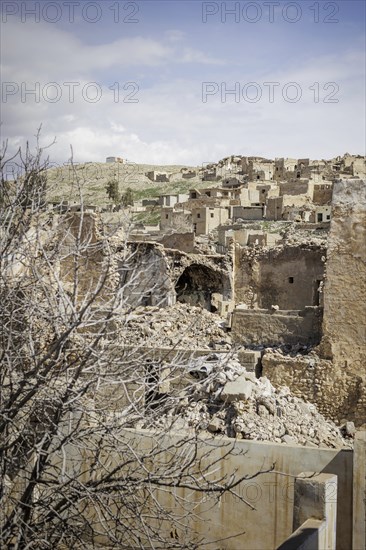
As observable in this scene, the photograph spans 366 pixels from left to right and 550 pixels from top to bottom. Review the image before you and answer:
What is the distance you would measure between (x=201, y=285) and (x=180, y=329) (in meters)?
8.24

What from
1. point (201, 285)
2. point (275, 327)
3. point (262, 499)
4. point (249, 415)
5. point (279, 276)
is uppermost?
point (279, 276)

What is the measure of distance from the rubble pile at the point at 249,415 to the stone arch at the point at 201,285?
11.6 metres

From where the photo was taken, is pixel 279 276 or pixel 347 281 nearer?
pixel 347 281

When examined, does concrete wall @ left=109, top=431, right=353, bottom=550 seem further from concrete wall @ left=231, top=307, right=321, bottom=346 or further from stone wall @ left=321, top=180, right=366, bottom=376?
concrete wall @ left=231, top=307, right=321, bottom=346

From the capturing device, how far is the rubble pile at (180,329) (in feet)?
36.8

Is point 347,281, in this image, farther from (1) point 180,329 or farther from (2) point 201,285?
(2) point 201,285

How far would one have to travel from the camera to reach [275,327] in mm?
11305

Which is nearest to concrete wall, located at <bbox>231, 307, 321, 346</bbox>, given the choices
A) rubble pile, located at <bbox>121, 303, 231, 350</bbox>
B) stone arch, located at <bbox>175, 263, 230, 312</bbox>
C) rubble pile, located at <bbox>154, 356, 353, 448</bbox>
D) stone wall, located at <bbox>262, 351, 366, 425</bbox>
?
rubble pile, located at <bbox>121, 303, 231, 350</bbox>

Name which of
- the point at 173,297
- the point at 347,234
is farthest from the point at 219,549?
the point at 173,297

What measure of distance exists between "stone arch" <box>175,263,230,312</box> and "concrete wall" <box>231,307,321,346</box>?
8.56 meters

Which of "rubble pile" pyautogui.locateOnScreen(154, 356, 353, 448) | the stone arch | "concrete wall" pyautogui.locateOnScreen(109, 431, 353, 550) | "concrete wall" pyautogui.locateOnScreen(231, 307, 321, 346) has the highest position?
the stone arch

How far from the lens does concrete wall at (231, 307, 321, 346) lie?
36.0ft

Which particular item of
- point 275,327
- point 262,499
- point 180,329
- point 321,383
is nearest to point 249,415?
point 262,499

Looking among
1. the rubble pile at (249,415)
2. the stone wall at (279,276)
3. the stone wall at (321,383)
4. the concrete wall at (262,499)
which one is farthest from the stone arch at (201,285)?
the concrete wall at (262,499)
